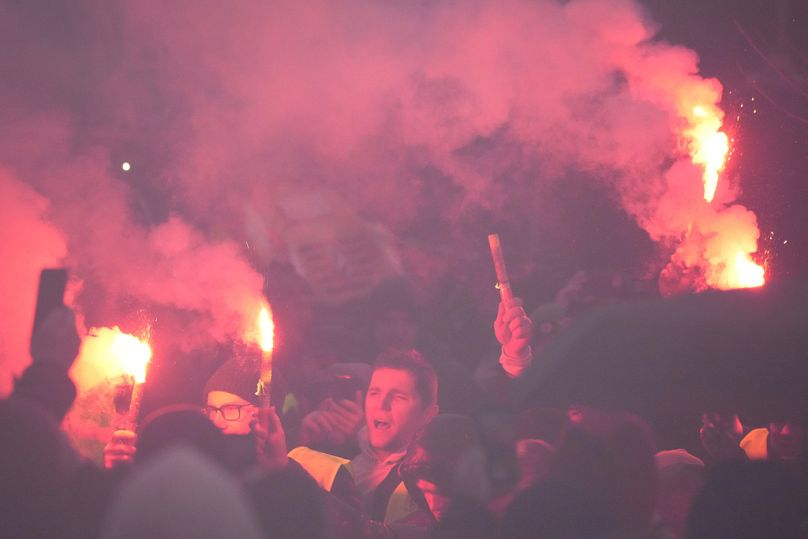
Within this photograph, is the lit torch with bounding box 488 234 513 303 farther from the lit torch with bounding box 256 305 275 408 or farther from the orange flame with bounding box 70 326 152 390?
the orange flame with bounding box 70 326 152 390

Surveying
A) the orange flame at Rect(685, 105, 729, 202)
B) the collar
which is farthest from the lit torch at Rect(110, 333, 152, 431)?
the orange flame at Rect(685, 105, 729, 202)

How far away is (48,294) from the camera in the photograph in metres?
3.11

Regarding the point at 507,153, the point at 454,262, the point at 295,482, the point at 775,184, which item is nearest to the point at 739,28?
the point at 775,184

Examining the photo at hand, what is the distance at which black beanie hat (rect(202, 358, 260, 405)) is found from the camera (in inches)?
187

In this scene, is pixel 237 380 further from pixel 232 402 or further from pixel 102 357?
pixel 102 357

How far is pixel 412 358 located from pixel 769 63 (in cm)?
401

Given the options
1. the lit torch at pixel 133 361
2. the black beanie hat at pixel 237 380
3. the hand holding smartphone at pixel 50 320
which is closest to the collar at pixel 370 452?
the black beanie hat at pixel 237 380

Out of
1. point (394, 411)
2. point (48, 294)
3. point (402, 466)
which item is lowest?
point (402, 466)

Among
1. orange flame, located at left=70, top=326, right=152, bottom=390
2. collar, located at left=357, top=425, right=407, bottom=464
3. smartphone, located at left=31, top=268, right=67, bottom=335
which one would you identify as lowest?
collar, located at left=357, top=425, right=407, bottom=464

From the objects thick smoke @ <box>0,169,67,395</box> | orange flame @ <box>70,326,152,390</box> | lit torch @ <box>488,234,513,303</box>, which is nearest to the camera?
lit torch @ <box>488,234,513,303</box>

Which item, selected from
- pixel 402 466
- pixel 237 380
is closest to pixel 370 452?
pixel 402 466

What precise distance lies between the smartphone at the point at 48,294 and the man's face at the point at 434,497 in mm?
1921

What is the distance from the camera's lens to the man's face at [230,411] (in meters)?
4.49

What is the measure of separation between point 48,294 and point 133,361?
4.67 feet
